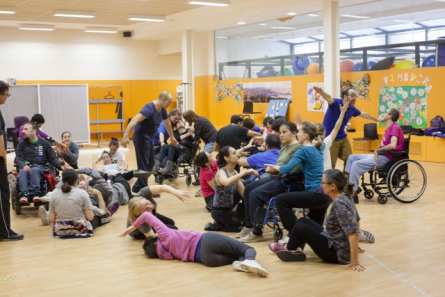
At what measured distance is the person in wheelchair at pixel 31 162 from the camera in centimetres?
720

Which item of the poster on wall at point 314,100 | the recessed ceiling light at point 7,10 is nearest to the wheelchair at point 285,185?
the poster on wall at point 314,100

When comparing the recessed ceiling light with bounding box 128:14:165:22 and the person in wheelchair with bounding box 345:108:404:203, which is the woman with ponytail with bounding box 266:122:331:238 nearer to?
the person in wheelchair with bounding box 345:108:404:203

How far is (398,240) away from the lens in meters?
5.61

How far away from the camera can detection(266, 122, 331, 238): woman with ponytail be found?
5125mm

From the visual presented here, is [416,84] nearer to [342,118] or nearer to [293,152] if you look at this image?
[342,118]

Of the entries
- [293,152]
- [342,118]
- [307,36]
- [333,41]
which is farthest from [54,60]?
[293,152]

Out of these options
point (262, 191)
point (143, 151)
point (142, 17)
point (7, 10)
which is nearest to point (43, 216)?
point (143, 151)

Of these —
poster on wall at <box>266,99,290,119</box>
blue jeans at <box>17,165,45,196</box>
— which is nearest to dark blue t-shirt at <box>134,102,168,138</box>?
blue jeans at <box>17,165,45,196</box>

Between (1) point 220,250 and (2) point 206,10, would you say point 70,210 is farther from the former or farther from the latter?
(2) point 206,10

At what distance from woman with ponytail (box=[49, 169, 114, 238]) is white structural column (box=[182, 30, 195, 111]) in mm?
12176

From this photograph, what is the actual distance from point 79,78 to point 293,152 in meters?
15.3

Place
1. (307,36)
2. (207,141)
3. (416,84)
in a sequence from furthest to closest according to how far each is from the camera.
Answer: (307,36)
(416,84)
(207,141)

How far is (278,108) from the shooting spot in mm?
15602

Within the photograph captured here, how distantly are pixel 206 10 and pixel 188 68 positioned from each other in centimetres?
Result: 256
